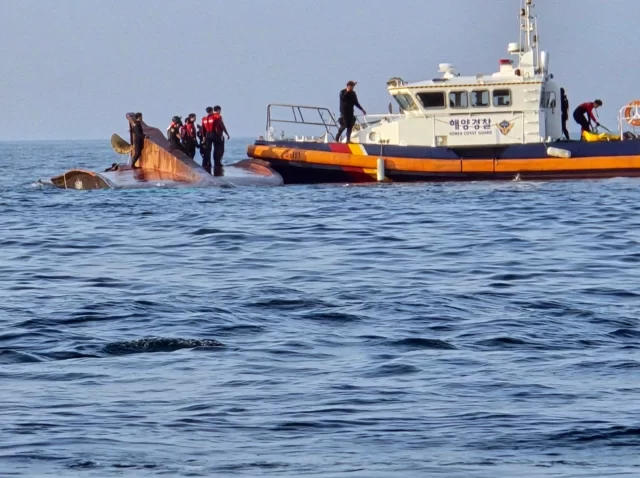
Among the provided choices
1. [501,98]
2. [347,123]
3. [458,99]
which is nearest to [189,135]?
[347,123]

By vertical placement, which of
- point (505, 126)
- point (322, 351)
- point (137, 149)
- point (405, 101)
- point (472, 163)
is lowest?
point (322, 351)

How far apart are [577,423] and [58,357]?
4.10m

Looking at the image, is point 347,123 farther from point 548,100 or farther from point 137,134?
point 137,134

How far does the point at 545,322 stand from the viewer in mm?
10797

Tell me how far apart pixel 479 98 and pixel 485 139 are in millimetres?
940

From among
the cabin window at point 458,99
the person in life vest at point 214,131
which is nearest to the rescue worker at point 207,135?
the person in life vest at point 214,131

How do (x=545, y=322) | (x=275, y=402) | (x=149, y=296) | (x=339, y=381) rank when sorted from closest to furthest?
(x=275, y=402), (x=339, y=381), (x=545, y=322), (x=149, y=296)

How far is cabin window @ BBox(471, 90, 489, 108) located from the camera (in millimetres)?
27922

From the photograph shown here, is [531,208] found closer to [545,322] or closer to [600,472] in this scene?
[545,322]

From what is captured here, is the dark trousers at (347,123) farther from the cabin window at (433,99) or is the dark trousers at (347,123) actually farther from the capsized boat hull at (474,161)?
the cabin window at (433,99)

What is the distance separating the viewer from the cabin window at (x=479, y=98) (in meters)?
27.9

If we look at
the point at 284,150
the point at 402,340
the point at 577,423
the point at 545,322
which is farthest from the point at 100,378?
the point at 284,150

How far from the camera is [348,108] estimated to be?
93.8ft

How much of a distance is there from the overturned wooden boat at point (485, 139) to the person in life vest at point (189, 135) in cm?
327
